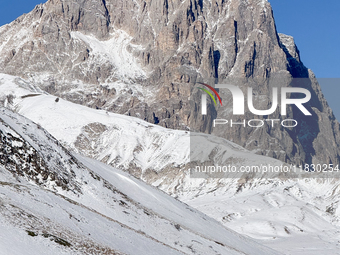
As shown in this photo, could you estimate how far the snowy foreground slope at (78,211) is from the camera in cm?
3916

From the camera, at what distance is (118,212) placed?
63.8 meters

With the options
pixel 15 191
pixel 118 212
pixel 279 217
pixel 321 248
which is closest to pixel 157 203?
pixel 118 212

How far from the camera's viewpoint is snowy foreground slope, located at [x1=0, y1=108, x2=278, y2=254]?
39.2 metres

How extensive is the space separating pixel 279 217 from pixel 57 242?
167039 mm

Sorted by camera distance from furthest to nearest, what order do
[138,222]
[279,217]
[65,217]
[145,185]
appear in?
1. [279,217]
2. [145,185]
3. [138,222]
4. [65,217]

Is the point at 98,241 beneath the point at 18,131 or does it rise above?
beneath

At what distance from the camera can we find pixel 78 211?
164 feet

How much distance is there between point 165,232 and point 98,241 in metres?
20.2

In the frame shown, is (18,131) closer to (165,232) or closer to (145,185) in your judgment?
(165,232)

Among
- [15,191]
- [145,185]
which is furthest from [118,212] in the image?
[145,185]

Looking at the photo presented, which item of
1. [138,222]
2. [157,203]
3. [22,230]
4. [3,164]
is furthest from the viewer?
[157,203]

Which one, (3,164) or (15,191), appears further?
(3,164)

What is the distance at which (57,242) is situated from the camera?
37562 mm

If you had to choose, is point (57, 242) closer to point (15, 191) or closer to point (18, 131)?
point (15, 191)
